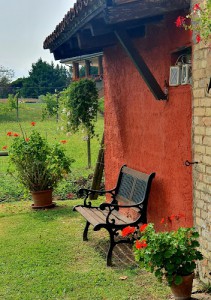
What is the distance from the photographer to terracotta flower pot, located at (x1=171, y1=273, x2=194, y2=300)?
12.5ft

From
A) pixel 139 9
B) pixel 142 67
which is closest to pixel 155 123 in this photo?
pixel 142 67

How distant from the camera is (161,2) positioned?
166 inches

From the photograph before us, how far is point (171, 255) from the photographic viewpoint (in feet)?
12.2

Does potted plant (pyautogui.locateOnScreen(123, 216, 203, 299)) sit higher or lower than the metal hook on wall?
lower

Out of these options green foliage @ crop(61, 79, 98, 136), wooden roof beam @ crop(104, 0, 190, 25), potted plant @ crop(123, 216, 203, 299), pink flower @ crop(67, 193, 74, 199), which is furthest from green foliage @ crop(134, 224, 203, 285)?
pink flower @ crop(67, 193, 74, 199)

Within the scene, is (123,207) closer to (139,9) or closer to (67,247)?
(67,247)

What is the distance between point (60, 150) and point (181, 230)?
4.64 metres

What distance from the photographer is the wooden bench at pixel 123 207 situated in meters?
5.07

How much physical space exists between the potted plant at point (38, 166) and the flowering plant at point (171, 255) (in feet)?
14.4

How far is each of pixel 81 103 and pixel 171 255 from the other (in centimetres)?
442

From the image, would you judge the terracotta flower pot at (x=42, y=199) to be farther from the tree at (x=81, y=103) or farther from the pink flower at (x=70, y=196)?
the tree at (x=81, y=103)

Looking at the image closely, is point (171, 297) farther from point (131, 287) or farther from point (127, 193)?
point (127, 193)

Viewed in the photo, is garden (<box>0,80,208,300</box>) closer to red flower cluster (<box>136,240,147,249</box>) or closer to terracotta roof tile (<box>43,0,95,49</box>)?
red flower cluster (<box>136,240,147,249</box>)

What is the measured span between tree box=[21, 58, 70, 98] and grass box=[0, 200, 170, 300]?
37.8 m
